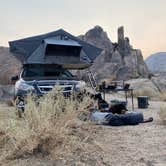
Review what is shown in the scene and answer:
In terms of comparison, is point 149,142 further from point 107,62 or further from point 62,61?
point 107,62

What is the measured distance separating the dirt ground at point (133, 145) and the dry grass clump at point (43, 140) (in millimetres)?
200

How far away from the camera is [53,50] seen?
40.5 ft

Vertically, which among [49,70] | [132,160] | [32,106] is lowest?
[132,160]

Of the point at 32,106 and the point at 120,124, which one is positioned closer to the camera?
the point at 32,106

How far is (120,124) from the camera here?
30.5 feet

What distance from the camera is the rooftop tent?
1222 cm

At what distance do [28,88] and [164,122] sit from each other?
11.9ft

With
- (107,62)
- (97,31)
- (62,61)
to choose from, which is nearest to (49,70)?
(62,61)

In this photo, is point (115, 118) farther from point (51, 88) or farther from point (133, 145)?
point (133, 145)

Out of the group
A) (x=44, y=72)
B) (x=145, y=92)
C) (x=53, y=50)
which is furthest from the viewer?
(x=145, y=92)

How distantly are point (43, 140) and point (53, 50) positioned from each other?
689 cm

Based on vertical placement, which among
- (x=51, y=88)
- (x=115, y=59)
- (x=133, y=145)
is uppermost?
(x=115, y=59)

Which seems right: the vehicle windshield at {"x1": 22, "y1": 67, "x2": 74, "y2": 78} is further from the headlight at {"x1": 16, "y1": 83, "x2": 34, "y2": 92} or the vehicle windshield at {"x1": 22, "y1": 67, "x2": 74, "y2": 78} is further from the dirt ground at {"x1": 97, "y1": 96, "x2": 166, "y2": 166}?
the dirt ground at {"x1": 97, "y1": 96, "x2": 166, "y2": 166}

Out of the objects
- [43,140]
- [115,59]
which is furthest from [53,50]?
[115,59]
